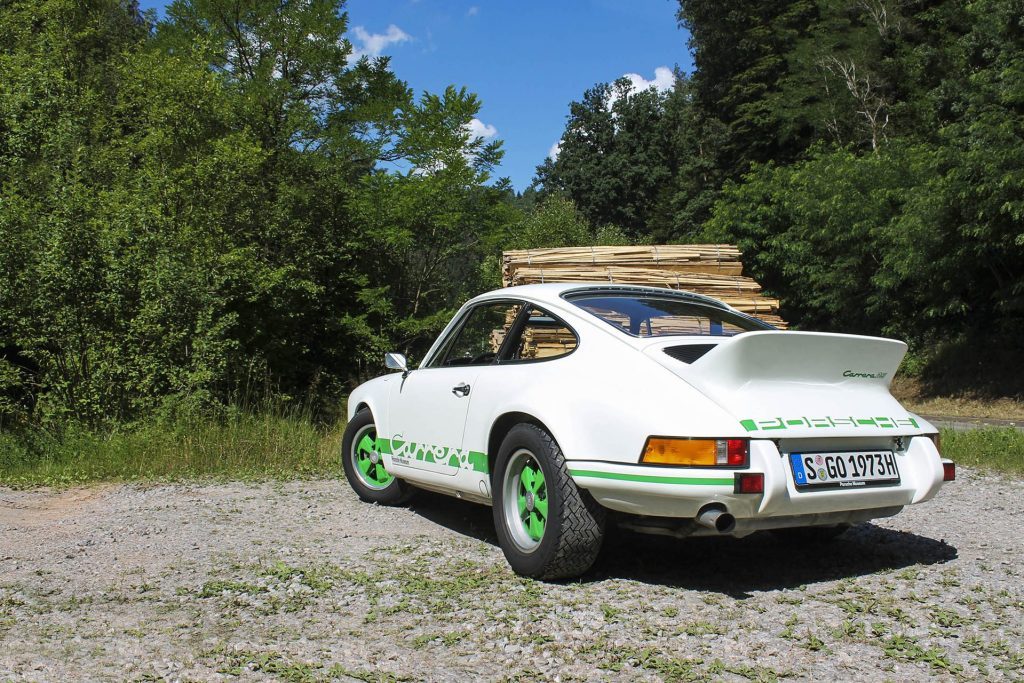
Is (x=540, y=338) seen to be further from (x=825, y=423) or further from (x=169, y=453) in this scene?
(x=169, y=453)

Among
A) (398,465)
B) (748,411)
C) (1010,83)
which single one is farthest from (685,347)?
(1010,83)

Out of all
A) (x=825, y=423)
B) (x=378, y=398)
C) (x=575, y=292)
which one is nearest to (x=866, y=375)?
(x=825, y=423)

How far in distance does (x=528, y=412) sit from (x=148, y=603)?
2076mm

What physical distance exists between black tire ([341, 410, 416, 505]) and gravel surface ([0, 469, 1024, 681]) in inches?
13.8

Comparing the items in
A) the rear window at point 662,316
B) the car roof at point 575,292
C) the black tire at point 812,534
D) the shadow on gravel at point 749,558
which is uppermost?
the car roof at point 575,292

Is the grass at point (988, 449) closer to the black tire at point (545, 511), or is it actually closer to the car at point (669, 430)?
the car at point (669, 430)

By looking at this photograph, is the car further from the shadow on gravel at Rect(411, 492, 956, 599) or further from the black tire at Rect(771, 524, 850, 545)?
the shadow on gravel at Rect(411, 492, 956, 599)

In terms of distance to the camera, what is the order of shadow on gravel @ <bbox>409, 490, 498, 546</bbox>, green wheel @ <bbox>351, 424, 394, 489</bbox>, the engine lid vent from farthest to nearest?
green wheel @ <bbox>351, 424, 394, 489</bbox>, shadow on gravel @ <bbox>409, 490, 498, 546</bbox>, the engine lid vent

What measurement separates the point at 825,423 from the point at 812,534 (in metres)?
1.59

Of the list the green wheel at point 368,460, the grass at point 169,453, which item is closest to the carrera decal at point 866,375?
the green wheel at point 368,460

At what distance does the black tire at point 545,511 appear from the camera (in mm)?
4305

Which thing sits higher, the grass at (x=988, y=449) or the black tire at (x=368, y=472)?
the grass at (x=988, y=449)

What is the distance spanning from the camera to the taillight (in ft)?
12.8

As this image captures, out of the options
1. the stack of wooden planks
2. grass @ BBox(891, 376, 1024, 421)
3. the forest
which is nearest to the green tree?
the forest
